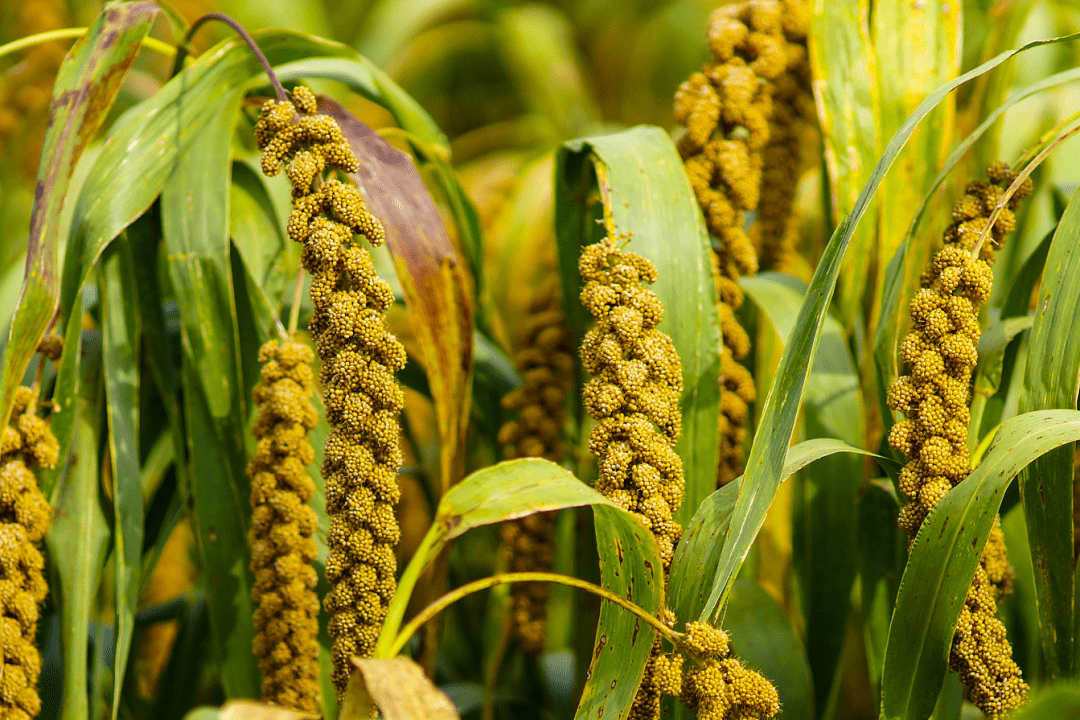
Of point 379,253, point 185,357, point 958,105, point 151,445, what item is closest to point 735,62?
point 958,105

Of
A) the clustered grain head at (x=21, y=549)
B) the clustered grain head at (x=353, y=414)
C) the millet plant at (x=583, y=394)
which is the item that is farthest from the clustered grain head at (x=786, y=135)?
the clustered grain head at (x=21, y=549)

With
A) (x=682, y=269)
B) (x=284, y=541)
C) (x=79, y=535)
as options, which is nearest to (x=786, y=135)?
(x=682, y=269)

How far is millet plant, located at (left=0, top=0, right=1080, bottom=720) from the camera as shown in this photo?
0.58 meters

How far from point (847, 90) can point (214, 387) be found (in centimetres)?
64

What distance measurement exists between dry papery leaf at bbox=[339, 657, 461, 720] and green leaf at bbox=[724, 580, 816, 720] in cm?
35

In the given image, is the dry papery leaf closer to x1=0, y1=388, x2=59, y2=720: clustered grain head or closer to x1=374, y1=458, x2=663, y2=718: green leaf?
x1=374, y1=458, x2=663, y2=718: green leaf

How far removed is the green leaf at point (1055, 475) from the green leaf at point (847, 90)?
226 millimetres

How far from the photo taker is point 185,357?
0.77 m

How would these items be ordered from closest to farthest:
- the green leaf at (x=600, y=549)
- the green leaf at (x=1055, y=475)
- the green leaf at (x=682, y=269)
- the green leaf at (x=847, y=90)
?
1. the green leaf at (x=600, y=549)
2. the green leaf at (x=1055, y=475)
3. the green leaf at (x=682, y=269)
4. the green leaf at (x=847, y=90)

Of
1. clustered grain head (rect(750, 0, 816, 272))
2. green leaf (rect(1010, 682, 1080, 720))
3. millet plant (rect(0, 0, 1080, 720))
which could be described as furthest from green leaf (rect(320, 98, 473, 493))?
green leaf (rect(1010, 682, 1080, 720))

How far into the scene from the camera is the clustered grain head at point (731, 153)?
779mm

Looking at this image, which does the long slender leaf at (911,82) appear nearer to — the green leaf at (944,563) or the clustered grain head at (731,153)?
the clustered grain head at (731,153)

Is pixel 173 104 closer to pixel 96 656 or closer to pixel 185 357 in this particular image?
pixel 185 357

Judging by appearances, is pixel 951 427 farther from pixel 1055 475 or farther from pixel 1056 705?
pixel 1056 705
